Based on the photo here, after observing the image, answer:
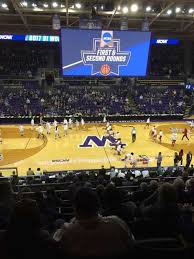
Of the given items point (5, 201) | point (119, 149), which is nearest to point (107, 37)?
point (119, 149)

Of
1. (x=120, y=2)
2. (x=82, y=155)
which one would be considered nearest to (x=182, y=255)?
(x=82, y=155)

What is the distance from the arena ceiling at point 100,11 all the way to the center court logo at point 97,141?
10.9 m

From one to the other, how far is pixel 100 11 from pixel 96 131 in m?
11.4

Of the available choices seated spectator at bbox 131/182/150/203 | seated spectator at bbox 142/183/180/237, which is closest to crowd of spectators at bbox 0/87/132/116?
seated spectator at bbox 131/182/150/203

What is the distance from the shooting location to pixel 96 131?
31.7m

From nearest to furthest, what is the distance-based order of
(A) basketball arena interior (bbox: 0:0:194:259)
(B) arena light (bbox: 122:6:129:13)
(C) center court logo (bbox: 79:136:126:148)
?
(A) basketball arena interior (bbox: 0:0:194:259)
(C) center court logo (bbox: 79:136:126:148)
(B) arena light (bbox: 122:6:129:13)

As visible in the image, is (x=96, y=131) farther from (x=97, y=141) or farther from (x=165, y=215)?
(x=165, y=215)

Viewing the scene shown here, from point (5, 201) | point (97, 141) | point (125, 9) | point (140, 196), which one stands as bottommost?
point (97, 141)

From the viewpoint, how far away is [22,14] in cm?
3256

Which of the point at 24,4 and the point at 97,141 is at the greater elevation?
the point at 24,4

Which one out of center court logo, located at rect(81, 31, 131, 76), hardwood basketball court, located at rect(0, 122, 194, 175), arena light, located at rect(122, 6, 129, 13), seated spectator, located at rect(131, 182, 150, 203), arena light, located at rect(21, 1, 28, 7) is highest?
arena light, located at rect(21, 1, 28, 7)

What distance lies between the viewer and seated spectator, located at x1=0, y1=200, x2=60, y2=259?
2793 millimetres

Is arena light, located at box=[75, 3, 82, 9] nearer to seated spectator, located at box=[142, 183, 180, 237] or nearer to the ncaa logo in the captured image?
the ncaa logo

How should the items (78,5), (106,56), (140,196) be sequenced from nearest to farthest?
(140,196) < (78,5) < (106,56)
